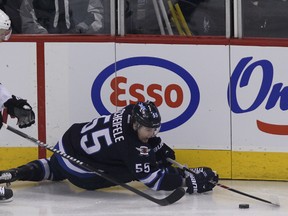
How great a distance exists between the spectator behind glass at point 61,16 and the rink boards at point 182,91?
0.13 metres

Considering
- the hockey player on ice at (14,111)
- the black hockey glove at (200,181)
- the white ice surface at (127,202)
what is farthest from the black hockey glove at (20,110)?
the black hockey glove at (200,181)

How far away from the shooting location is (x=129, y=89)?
6262 millimetres

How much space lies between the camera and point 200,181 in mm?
5863

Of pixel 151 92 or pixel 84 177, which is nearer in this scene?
pixel 84 177

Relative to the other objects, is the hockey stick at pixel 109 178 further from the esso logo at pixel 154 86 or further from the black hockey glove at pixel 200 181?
the esso logo at pixel 154 86

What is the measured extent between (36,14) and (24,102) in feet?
2.85

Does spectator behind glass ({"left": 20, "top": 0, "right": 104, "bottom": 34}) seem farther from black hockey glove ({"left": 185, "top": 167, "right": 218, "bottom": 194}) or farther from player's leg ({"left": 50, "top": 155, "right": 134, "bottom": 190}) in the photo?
black hockey glove ({"left": 185, "top": 167, "right": 218, "bottom": 194})

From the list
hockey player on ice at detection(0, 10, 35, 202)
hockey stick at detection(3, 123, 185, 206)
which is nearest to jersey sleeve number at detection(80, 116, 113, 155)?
hockey stick at detection(3, 123, 185, 206)

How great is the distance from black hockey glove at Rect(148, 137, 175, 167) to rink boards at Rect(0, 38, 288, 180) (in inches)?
7.6

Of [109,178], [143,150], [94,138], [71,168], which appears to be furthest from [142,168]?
[71,168]

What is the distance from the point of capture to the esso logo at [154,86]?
20.5 feet

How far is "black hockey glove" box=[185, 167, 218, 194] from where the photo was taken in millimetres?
5852

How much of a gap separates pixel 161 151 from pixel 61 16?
3.71ft

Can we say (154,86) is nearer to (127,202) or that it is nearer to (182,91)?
(182,91)
